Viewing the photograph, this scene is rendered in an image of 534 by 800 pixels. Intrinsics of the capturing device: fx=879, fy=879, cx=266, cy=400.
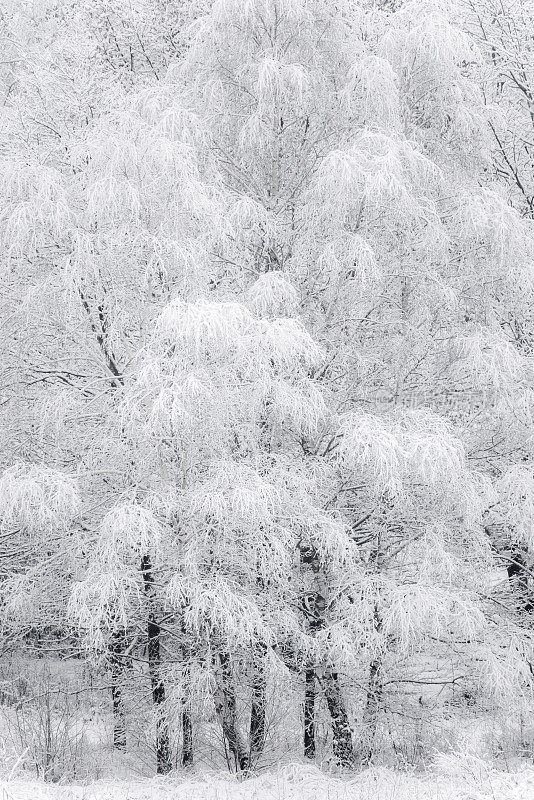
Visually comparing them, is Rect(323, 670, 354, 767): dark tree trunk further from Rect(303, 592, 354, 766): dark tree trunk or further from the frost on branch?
the frost on branch

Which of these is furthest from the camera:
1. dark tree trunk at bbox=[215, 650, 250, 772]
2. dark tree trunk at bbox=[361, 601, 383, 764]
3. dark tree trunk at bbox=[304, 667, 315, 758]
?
dark tree trunk at bbox=[304, 667, 315, 758]

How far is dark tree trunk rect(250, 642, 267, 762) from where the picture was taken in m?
8.47

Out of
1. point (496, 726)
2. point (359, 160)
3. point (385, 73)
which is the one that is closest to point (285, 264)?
point (359, 160)

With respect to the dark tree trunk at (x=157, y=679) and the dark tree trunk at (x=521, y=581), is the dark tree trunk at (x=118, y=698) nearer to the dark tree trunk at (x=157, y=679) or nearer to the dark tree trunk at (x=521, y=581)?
the dark tree trunk at (x=157, y=679)

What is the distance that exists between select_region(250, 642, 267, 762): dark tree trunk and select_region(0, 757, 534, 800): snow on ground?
2.30 feet

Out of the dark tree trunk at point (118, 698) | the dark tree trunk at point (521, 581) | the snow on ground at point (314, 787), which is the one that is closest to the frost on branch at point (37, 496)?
the dark tree trunk at point (118, 698)

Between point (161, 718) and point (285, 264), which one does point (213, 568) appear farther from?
point (285, 264)

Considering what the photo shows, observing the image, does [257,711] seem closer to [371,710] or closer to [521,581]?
[371,710]

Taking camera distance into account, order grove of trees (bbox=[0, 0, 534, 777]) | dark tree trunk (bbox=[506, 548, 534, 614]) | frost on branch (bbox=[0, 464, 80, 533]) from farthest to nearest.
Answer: dark tree trunk (bbox=[506, 548, 534, 614]) → grove of trees (bbox=[0, 0, 534, 777]) → frost on branch (bbox=[0, 464, 80, 533])

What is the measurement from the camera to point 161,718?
821 cm

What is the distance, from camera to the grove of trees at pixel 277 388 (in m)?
7.63

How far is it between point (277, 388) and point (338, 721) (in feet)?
11.7

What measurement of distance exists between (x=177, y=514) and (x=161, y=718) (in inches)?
76.7

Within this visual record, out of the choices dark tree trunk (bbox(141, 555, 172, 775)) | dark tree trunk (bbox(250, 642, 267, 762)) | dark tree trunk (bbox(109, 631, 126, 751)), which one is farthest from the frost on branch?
dark tree trunk (bbox(250, 642, 267, 762))
